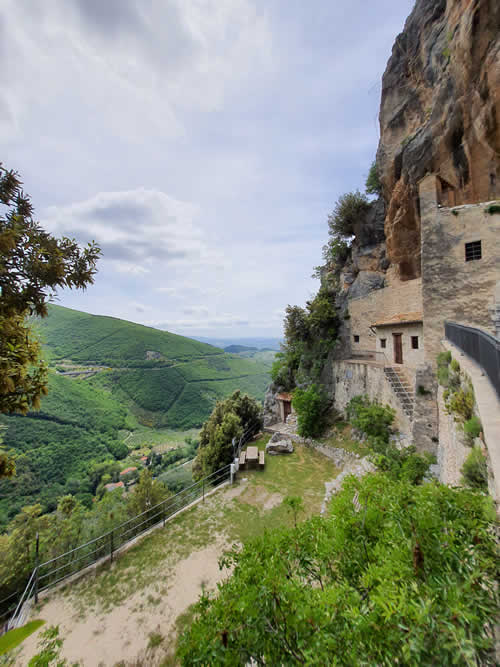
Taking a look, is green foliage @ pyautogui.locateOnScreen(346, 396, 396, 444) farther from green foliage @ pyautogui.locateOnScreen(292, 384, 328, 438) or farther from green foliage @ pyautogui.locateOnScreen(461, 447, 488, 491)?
green foliage @ pyautogui.locateOnScreen(461, 447, 488, 491)

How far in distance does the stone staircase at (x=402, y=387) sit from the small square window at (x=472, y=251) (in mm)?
5594

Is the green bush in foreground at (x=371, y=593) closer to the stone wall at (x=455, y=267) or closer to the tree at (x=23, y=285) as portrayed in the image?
the tree at (x=23, y=285)

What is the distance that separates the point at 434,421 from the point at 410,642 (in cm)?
924

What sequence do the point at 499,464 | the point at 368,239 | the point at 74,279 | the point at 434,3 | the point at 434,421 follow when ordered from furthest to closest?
the point at 368,239 < the point at 434,3 < the point at 434,421 < the point at 74,279 < the point at 499,464

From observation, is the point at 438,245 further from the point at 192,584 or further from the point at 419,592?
the point at 192,584

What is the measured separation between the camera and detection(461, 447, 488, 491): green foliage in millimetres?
3490

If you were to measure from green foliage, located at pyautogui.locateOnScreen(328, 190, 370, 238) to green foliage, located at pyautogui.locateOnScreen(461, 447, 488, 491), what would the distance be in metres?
19.4

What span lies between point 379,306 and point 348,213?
8.50 m

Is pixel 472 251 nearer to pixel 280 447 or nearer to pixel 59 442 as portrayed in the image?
pixel 280 447

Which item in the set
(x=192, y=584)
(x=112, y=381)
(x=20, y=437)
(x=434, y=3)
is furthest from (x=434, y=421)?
(x=112, y=381)

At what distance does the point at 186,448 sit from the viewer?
45.1 metres

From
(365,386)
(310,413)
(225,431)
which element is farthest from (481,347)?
(225,431)

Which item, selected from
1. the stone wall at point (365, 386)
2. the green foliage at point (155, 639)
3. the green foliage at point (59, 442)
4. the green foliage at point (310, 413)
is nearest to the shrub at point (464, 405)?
the stone wall at point (365, 386)

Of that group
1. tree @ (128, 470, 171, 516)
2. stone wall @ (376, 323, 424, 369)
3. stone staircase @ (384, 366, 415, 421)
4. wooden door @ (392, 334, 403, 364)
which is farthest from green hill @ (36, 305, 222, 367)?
stone staircase @ (384, 366, 415, 421)
